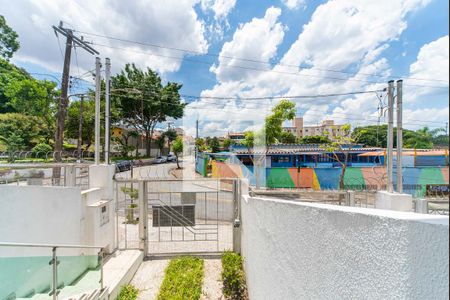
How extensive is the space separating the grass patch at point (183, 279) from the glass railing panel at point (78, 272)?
3.69ft

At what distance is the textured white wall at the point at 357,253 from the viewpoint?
0.73 metres

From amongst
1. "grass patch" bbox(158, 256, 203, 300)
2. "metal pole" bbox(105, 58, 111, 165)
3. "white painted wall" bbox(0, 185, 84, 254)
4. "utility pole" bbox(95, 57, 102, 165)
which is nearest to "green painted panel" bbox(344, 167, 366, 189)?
"grass patch" bbox(158, 256, 203, 300)

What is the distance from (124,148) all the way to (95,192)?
20795 mm

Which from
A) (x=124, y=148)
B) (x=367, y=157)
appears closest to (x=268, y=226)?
(x=367, y=157)

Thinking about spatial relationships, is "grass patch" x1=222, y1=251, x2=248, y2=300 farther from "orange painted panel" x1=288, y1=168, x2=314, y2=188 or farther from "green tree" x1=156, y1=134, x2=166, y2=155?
"green tree" x1=156, y1=134, x2=166, y2=155

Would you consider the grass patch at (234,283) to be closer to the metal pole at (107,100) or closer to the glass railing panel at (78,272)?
the glass railing panel at (78,272)

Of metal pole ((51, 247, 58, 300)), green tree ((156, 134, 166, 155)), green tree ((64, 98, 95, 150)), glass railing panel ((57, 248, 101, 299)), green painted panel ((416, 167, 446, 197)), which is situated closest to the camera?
green painted panel ((416, 167, 446, 197))

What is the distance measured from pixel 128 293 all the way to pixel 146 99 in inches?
801

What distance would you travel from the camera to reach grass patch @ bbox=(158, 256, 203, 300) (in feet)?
11.7

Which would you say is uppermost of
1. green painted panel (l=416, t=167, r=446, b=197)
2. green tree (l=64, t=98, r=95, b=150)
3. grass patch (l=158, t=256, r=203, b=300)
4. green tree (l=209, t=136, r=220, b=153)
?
green tree (l=64, t=98, r=95, b=150)

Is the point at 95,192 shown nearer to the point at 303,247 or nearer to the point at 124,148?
the point at 303,247

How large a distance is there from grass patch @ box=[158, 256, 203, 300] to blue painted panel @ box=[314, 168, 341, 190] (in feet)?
26.9

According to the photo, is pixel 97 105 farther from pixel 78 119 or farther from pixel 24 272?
pixel 78 119

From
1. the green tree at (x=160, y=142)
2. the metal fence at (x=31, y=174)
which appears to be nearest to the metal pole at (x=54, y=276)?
the metal fence at (x=31, y=174)
